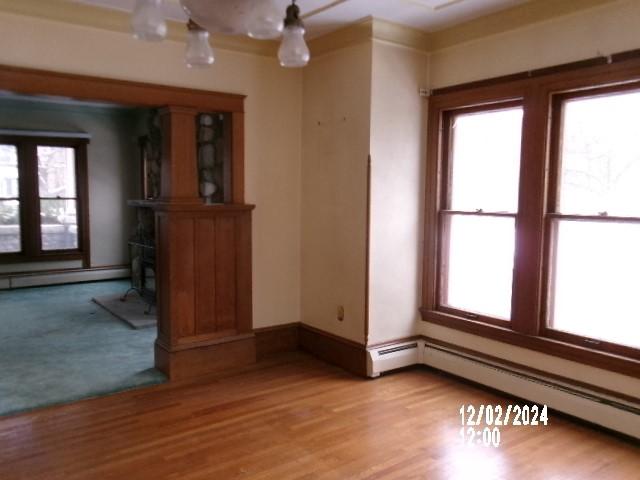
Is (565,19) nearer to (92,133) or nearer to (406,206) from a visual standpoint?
(406,206)

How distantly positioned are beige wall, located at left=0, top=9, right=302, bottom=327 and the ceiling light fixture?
1.92m

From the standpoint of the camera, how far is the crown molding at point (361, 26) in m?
3.41

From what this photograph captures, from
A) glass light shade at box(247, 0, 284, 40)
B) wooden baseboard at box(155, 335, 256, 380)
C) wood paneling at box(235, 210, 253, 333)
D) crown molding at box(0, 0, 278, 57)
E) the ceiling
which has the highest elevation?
the ceiling

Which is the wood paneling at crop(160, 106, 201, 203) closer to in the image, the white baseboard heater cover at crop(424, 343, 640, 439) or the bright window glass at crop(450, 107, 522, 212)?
the bright window glass at crop(450, 107, 522, 212)

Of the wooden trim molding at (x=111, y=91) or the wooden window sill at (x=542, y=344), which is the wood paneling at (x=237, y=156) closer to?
the wooden trim molding at (x=111, y=91)

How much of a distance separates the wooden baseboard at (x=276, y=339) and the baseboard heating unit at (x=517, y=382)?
90 cm

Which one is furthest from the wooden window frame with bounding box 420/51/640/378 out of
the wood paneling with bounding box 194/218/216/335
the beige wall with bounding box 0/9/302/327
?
the wood paneling with bounding box 194/218/216/335

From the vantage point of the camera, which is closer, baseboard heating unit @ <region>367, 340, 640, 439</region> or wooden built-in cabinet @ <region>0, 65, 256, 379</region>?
baseboard heating unit @ <region>367, 340, 640, 439</region>

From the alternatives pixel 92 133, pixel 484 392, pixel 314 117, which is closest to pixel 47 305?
pixel 92 133

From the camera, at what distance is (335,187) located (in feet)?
14.2

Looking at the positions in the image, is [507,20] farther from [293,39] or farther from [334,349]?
[334,349]

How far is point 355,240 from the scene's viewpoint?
4191 millimetres

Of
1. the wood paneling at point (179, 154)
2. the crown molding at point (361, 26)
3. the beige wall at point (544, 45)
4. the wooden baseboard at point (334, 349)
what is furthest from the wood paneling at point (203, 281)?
the beige wall at point (544, 45)

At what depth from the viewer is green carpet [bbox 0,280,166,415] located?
3811 mm
